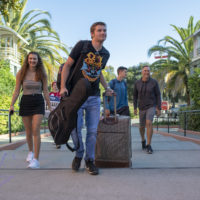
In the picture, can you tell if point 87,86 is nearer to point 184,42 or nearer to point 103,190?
point 103,190

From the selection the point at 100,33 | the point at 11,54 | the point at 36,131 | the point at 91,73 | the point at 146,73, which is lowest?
the point at 36,131

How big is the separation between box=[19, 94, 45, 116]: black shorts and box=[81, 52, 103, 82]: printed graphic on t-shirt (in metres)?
1.07

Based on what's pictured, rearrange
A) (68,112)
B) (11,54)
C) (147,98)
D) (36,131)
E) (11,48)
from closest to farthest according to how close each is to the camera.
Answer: (68,112)
(36,131)
(147,98)
(11,48)
(11,54)

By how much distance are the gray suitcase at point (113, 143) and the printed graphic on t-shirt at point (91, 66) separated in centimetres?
71

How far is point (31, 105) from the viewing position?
3.98 meters

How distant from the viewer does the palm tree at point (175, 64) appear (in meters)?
22.5

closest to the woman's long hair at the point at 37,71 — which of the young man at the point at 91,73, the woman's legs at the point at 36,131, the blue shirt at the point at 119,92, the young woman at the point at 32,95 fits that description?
the young woman at the point at 32,95

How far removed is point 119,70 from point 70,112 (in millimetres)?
3066

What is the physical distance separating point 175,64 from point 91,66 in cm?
2130

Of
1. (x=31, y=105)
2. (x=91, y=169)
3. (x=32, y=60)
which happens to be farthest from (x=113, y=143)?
(x=32, y=60)

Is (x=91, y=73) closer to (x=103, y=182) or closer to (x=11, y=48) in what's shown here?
(x=103, y=182)

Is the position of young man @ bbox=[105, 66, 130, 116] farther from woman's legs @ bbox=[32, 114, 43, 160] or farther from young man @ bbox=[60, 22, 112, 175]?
young man @ bbox=[60, 22, 112, 175]

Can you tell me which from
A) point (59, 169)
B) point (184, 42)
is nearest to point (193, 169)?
point (59, 169)

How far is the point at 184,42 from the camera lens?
24312mm
